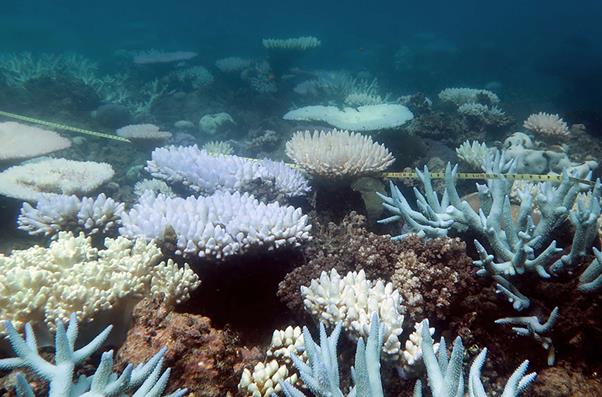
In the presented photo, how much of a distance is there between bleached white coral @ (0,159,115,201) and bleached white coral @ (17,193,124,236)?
0.53m

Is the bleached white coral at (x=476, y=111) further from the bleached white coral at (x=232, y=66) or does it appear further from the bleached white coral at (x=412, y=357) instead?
the bleached white coral at (x=232, y=66)

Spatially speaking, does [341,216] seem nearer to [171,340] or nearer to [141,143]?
[171,340]

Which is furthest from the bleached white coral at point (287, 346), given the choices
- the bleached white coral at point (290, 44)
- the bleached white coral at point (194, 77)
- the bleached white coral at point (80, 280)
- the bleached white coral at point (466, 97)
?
the bleached white coral at point (194, 77)

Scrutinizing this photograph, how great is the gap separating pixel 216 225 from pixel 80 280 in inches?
47.7

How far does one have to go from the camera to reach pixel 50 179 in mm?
4977

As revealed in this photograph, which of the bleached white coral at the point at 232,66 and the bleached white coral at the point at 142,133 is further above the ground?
the bleached white coral at the point at 232,66

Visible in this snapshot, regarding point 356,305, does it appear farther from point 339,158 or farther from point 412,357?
point 339,158

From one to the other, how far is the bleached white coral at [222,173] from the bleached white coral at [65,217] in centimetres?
103

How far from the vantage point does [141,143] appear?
8.50 m

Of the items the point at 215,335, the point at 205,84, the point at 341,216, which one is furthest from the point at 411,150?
the point at 205,84

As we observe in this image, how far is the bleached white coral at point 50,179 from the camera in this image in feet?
15.2

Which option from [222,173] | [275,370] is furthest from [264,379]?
[222,173]

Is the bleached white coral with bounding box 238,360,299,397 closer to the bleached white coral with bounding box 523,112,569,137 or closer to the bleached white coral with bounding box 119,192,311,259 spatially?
the bleached white coral with bounding box 119,192,311,259

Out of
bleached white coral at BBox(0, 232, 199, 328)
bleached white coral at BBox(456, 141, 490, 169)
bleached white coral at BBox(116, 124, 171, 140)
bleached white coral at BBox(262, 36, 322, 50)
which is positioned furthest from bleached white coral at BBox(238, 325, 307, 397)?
bleached white coral at BBox(262, 36, 322, 50)
